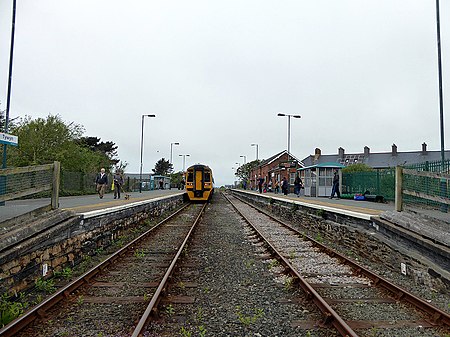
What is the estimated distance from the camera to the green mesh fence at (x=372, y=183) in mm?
→ 18391

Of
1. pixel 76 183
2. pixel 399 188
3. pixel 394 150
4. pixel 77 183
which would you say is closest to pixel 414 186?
pixel 399 188

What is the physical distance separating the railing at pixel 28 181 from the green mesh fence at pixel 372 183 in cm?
1595

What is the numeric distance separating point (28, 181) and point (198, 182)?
70.1 ft

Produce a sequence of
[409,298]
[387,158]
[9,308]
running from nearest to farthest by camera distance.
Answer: [9,308] < [409,298] < [387,158]

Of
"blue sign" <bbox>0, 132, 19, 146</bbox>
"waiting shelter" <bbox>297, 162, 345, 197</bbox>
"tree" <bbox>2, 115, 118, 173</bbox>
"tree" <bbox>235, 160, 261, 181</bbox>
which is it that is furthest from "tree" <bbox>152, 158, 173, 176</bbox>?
"blue sign" <bbox>0, 132, 19, 146</bbox>

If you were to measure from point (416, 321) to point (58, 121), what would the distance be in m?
30.3

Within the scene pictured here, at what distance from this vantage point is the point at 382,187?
19266 mm

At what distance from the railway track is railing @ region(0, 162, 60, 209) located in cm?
480

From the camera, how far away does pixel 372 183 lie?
2062 cm

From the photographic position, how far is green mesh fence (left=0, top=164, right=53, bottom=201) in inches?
227

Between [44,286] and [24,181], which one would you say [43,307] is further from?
[24,181]

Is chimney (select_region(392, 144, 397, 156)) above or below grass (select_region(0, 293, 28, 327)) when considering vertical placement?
above

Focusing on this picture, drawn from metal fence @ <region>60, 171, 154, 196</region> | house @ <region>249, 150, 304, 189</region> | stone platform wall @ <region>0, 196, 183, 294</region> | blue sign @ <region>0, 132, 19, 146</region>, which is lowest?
stone platform wall @ <region>0, 196, 183, 294</region>

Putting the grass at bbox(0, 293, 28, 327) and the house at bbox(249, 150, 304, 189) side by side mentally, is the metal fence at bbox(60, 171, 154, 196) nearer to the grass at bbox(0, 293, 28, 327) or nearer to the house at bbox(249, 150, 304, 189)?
the house at bbox(249, 150, 304, 189)
